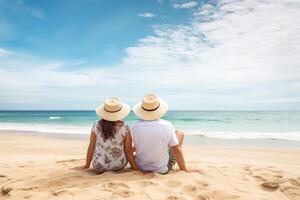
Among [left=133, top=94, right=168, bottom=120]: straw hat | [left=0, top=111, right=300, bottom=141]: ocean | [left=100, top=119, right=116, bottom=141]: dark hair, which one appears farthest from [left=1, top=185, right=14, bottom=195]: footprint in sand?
[left=0, top=111, right=300, bottom=141]: ocean

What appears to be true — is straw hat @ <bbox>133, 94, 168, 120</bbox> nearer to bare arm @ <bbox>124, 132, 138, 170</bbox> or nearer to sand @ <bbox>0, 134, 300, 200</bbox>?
bare arm @ <bbox>124, 132, 138, 170</bbox>

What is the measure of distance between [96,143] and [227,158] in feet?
14.3

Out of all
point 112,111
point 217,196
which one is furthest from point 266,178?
point 112,111

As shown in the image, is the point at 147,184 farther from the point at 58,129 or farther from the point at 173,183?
the point at 58,129

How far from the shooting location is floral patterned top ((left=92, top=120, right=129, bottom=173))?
14.4 ft

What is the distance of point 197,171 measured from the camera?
15.5 ft

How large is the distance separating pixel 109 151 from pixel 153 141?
722 mm

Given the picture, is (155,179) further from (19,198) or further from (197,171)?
(19,198)

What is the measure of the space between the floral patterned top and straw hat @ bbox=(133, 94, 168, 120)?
0.33 meters

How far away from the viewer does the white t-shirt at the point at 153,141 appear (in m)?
4.25

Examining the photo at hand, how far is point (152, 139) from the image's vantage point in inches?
168

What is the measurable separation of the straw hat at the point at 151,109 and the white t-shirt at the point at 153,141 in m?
0.08

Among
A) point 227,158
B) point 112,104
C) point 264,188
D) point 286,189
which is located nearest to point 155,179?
point 112,104

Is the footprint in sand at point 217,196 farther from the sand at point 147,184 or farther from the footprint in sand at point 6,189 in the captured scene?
the footprint in sand at point 6,189
